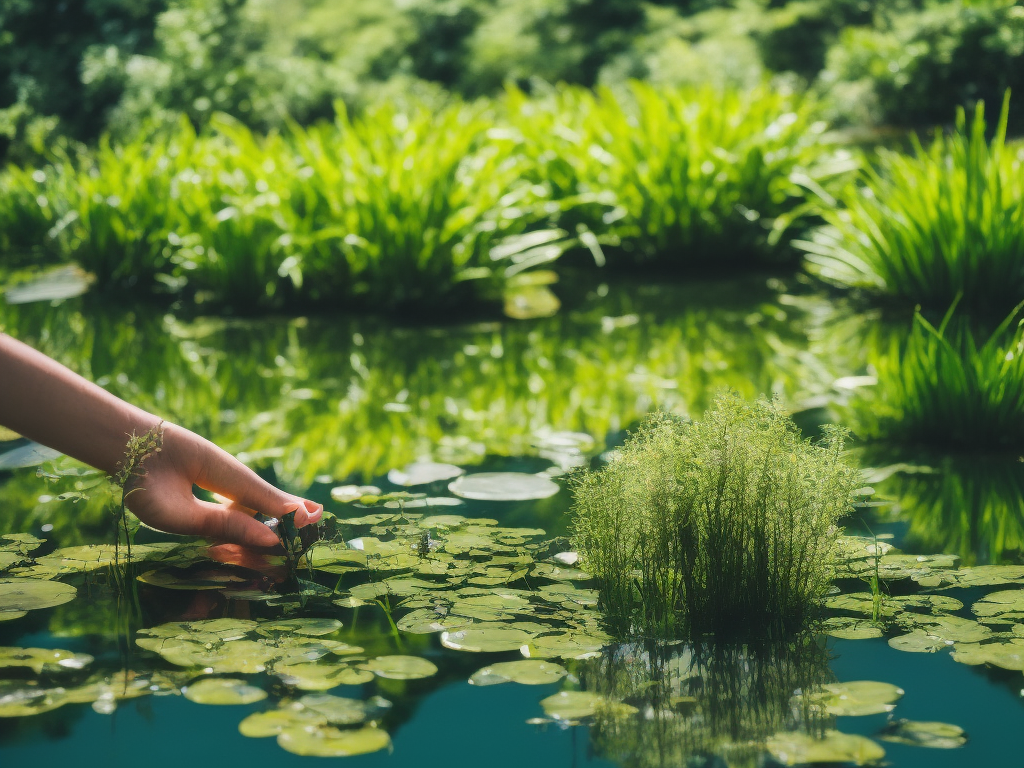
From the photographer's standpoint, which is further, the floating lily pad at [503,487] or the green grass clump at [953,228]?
the green grass clump at [953,228]

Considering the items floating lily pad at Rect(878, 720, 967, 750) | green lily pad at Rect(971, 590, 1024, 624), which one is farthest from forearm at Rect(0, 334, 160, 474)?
green lily pad at Rect(971, 590, 1024, 624)

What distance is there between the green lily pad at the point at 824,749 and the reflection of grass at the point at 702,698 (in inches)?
0.8

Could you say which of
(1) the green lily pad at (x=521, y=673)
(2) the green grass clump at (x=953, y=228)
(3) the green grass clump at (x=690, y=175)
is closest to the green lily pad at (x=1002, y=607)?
(1) the green lily pad at (x=521, y=673)

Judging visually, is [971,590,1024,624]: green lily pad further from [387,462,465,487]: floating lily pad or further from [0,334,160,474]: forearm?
[0,334,160,474]: forearm

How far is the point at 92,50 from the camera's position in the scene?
10.4 m

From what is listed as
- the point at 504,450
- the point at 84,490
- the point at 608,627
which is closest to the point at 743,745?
the point at 608,627

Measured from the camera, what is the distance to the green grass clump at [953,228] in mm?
3879

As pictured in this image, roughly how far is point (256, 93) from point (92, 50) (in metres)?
2.28

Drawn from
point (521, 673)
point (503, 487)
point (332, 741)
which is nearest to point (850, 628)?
point (521, 673)

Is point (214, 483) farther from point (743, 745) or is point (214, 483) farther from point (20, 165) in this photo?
point (20, 165)

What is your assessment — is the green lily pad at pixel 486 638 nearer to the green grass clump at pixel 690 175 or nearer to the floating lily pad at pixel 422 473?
the floating lily pad at pixel 422 473

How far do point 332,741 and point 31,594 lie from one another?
2.66ft

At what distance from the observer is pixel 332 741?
4.49ft

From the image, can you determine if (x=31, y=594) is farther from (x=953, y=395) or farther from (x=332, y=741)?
(x=953, y=395)
